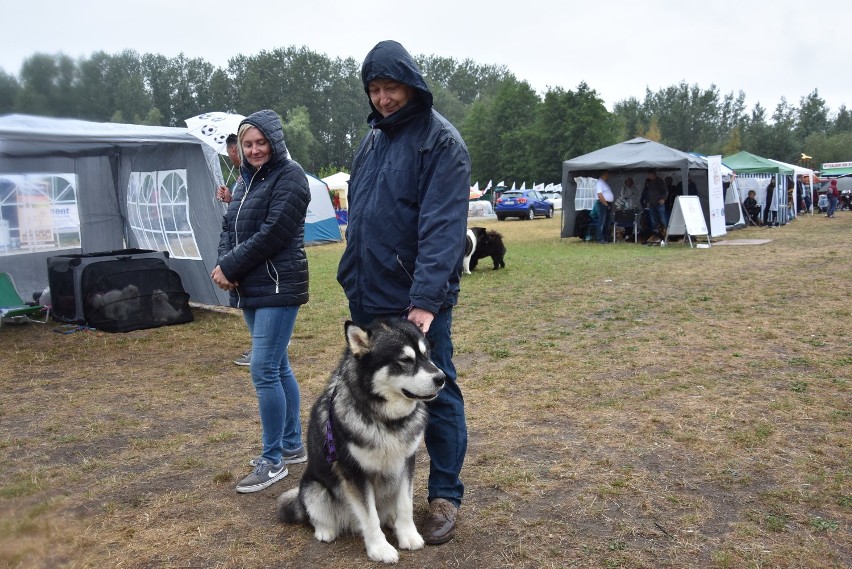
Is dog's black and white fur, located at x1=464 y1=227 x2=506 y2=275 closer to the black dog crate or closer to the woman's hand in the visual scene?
the black dog crate

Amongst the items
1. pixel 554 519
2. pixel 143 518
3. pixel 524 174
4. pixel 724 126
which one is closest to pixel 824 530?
pixel 554 519

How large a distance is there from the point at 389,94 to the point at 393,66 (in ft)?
0.45

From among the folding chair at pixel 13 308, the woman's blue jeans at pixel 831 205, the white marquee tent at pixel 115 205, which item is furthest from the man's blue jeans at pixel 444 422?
the woman's blue jeans at pixel 831 205

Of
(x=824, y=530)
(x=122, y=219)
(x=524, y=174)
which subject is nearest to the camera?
(x=824, y=530)

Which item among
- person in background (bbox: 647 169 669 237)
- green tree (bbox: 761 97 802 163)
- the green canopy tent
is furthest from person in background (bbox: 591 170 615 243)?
green tree (bbox: 761 97 802 163)

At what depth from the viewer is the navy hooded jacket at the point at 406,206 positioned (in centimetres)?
257

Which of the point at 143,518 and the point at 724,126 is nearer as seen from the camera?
the point at 143,518

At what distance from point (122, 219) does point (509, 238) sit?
12.7 m

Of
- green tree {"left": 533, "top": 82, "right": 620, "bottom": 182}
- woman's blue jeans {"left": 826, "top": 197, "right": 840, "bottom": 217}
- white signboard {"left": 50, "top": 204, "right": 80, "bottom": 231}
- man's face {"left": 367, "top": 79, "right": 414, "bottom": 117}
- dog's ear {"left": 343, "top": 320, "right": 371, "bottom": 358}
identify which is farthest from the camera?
green tree {"left": 533, "top": 82, "right": 620, "bottom": 182}

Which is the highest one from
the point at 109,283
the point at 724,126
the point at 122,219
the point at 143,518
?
the point at 724,126

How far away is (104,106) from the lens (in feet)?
6.93

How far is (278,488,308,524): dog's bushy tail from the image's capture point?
115 inches

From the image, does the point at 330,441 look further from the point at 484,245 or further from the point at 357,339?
the point at 484,245

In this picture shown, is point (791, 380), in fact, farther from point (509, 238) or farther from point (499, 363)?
point (509, 238)
